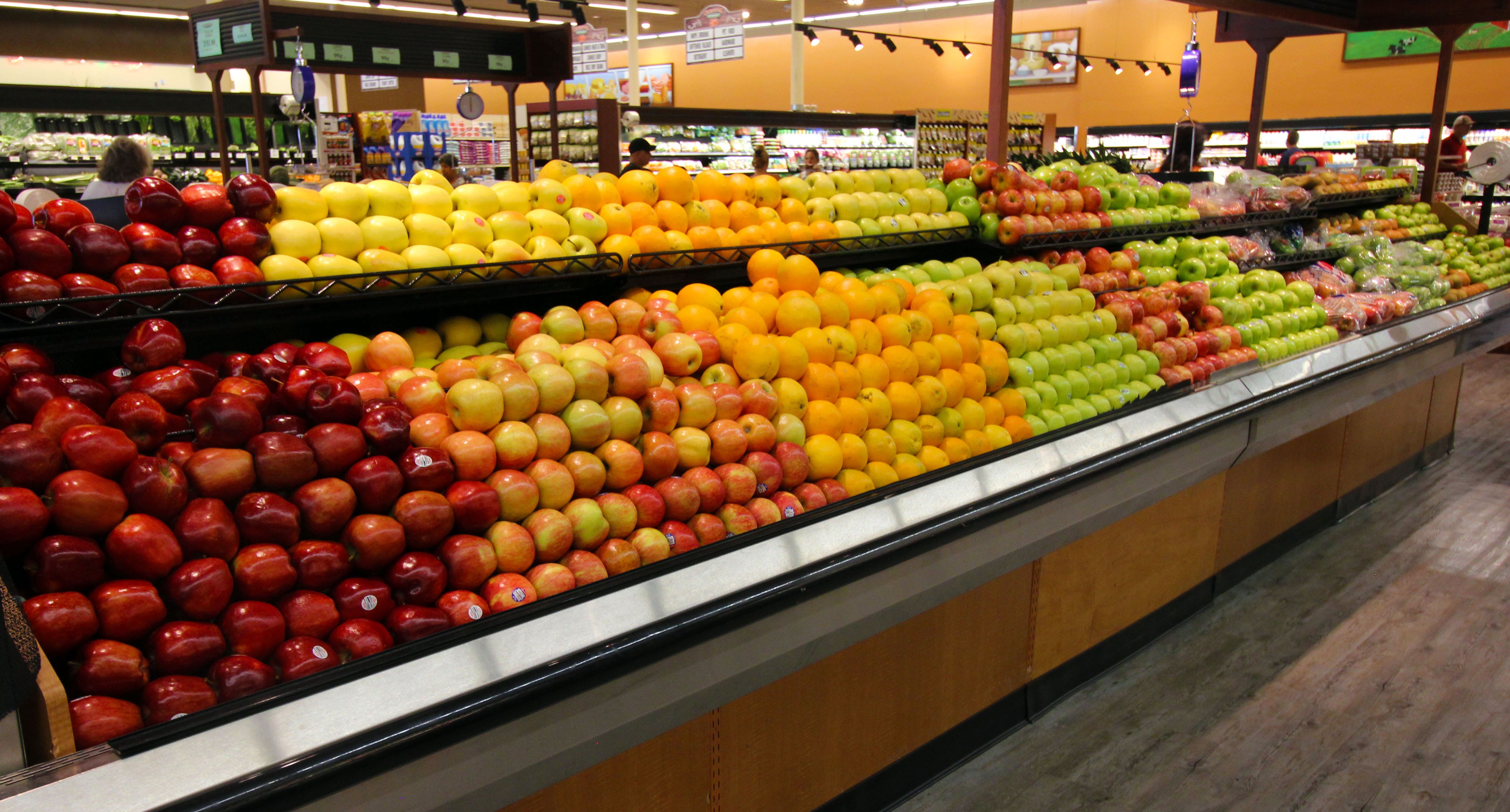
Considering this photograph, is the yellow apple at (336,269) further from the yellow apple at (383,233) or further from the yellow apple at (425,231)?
the yellow apple at (425,231)

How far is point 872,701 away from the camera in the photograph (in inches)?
90.3

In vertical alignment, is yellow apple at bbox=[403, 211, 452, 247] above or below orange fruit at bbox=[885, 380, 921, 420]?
above

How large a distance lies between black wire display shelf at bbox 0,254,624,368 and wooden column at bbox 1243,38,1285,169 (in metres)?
6.47

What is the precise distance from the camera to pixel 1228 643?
3.32 metres

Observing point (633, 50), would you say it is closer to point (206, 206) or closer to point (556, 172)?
point (556, 172)

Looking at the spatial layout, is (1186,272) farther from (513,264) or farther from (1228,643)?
(513,264)

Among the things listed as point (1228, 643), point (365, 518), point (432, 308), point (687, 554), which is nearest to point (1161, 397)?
point (1228, 643)

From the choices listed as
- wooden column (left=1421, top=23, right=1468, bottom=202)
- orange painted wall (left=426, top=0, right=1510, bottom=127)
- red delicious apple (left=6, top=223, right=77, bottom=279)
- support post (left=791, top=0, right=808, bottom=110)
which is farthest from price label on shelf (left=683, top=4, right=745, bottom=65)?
red delicious apple (left=6, top=223, right=77, bottom=279)

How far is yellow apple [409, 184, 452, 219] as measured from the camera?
2236 mm

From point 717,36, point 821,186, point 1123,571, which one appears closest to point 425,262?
point 821,186

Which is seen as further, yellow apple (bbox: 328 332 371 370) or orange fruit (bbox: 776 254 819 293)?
orange fruit (bbox: 776 254 819 293)

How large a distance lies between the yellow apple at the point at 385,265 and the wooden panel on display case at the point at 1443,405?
5382mm

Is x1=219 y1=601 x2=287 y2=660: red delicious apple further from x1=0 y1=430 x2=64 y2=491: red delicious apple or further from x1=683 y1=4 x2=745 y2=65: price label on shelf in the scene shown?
x1=683 y1=4 x2=745 y2=65: price label on shelf

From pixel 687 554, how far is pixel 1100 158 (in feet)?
11.3
